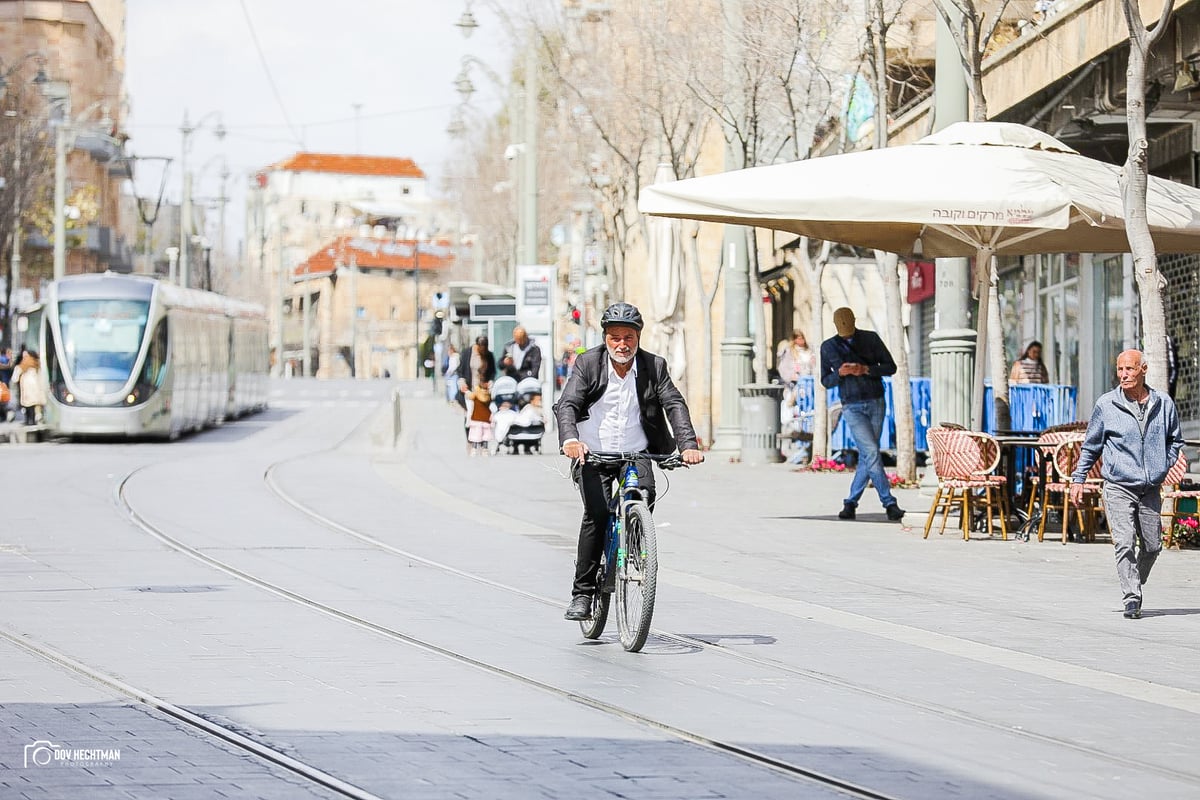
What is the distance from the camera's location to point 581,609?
399 inches

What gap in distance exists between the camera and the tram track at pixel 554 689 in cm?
664

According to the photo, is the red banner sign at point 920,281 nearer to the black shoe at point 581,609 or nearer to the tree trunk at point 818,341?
the tree trunk at point 818,341

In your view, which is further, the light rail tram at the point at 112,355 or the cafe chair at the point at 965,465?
the light rail tram at the point at 112,355

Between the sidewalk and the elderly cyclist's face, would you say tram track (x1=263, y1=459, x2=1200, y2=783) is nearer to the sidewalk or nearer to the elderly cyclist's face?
the sidewalk

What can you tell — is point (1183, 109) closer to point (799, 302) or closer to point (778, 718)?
point (778, 718)

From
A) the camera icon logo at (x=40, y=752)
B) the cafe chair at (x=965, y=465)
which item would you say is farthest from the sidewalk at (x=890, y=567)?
the camera icon logo at (x=40, y=752)

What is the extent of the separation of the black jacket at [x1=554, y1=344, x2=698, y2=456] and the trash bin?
1616 cm

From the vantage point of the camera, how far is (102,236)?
83.4m

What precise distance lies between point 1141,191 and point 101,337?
971 inches

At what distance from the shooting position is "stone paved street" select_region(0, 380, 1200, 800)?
266 inches

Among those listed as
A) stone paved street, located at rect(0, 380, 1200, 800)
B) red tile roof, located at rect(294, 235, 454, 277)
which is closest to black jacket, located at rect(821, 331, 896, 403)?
stone paved street, located at rect(0, 380, 1200, 800)

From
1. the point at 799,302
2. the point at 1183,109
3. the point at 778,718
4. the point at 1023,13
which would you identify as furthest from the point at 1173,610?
the point at 799,302

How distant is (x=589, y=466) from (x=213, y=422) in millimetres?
36029

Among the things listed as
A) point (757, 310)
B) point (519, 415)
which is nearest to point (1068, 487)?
point (757, 310)
